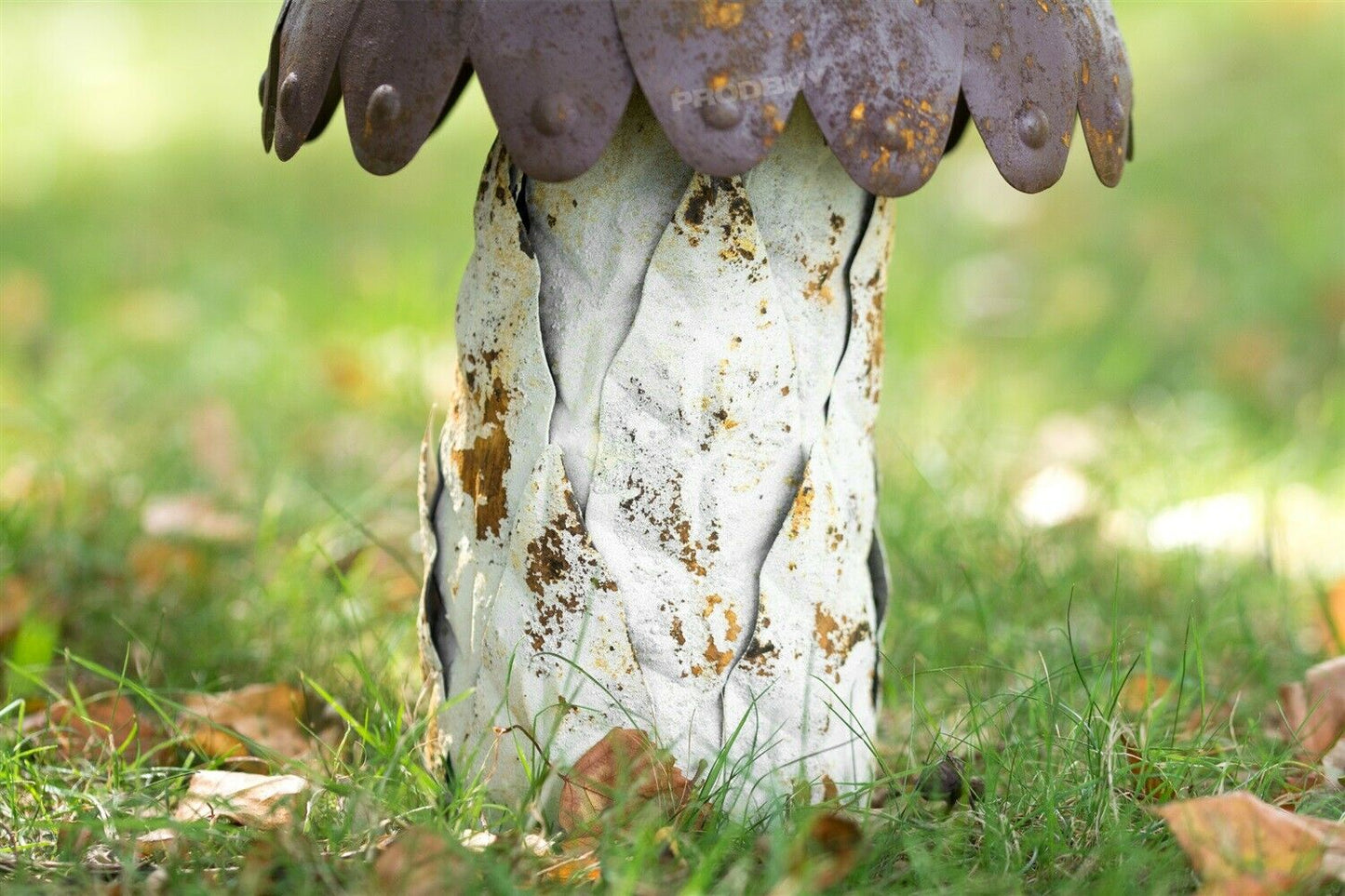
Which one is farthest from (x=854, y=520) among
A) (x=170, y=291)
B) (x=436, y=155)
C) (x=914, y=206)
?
(x=436, y=155)

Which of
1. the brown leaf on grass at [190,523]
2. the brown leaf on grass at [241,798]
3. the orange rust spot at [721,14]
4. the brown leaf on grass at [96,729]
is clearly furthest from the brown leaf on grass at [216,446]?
the orange rust spot at [721,14]

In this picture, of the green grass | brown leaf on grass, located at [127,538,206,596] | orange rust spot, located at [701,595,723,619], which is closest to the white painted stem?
orange rust spot, located at [701,595,723,619]

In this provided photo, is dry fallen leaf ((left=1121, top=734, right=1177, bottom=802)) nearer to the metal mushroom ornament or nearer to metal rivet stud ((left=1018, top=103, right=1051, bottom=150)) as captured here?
the metal mushroom ornament

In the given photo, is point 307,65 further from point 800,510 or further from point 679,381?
point 800,510

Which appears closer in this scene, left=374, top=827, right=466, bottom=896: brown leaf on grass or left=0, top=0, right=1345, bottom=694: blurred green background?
left=374, top=827, right=466, bottom=896: brown leaf on grass

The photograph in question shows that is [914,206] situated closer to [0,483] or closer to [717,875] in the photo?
[0,483]

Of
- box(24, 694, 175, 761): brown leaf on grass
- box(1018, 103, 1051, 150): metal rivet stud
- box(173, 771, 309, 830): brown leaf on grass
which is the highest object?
box(1018, 103, 1051, 150): metal rivet stud
